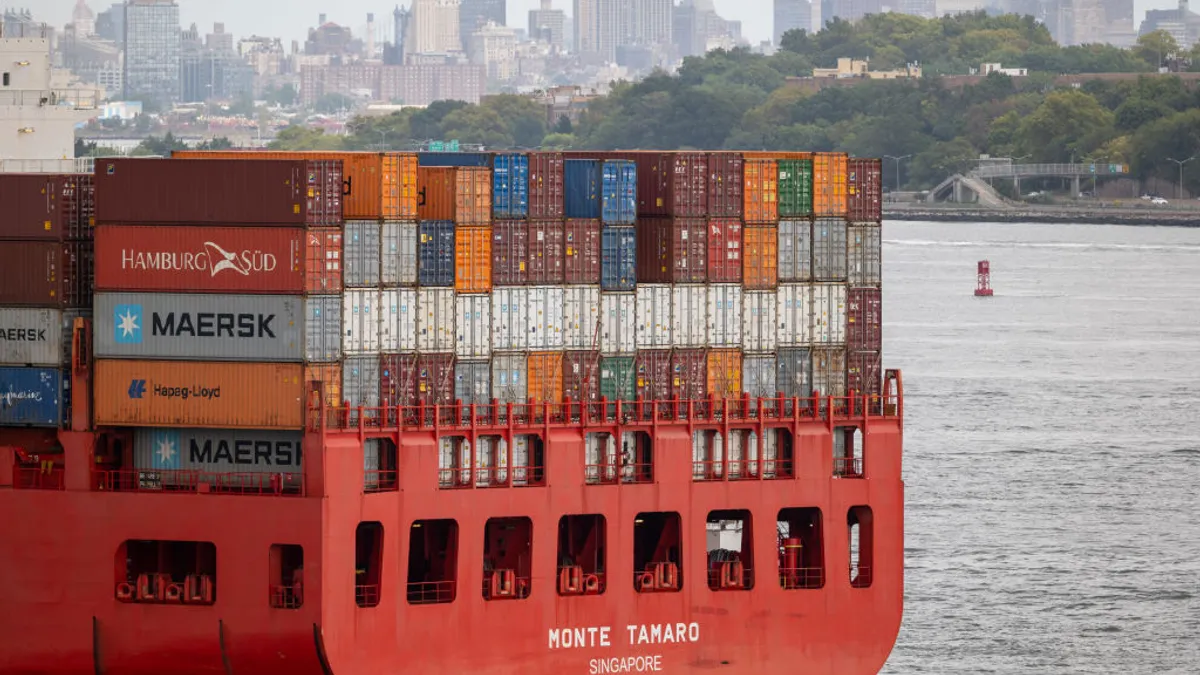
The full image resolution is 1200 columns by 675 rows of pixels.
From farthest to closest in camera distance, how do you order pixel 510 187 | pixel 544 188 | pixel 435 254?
pixel 544 188
pixel 510 187
pixel 435 254

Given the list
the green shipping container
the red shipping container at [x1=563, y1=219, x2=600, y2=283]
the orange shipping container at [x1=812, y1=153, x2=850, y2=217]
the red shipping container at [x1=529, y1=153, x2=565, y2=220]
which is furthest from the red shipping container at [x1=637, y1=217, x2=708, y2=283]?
the orange shipping container at [x1=812, y1=153, x2=850, y2=217]

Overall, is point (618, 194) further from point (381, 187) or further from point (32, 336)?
point (32, 336)

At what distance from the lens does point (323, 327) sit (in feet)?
155

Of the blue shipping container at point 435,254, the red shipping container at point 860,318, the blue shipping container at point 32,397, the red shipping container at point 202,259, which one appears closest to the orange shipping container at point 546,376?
the blue shipping container at point 435,254

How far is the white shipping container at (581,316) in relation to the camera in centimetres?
4956

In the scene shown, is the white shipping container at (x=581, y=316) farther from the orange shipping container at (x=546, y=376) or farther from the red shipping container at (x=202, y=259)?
the red shipping container at (x=202, y=259)

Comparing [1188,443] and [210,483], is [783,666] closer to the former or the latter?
[210,483]

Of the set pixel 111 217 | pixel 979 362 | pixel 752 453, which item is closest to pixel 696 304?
pixel 752 453

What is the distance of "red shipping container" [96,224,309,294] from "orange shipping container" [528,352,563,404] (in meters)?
3.73

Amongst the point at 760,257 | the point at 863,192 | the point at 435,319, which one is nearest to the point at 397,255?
the point at 435,319

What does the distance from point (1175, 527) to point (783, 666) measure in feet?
79.2

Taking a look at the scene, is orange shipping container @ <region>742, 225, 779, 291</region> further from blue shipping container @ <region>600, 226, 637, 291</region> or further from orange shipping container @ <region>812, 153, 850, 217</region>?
blue shipping container @ <region>600, 226, 637, 291</region>

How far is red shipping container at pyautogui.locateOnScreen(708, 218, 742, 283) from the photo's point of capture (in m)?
50.8

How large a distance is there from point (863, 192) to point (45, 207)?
13.8 m
